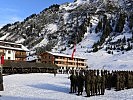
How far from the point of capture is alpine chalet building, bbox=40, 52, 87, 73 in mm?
145000

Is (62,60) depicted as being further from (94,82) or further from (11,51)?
(94,82)

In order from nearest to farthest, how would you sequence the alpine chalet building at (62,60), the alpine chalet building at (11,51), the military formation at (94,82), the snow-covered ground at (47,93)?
the snow-covered ground at (47,93)
the military formation at (94,82)
the alpine chalet building at (11,51)
the alpine chalet building at (62,60)

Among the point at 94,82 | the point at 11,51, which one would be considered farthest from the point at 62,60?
the point at 94,82

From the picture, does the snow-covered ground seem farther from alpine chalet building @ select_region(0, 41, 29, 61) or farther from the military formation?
alpine chalet building @ select_region(0, 41, 29, 61)

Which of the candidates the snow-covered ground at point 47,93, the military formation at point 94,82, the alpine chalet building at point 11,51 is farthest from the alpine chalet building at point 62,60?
the military formation at point 94,82

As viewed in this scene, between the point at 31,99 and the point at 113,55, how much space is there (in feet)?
481

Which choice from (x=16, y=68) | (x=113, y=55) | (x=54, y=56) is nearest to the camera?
(x=16, y=68)

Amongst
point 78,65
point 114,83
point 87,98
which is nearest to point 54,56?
point 78,65

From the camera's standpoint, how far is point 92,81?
36.7 metres

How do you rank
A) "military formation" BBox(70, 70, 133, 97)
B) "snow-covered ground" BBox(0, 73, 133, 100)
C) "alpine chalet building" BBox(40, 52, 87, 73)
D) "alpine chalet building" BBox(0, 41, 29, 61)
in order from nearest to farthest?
"snow-covered ground" BBox(0, 73, 133, 100) → "military formation" BBox(70, 70, 133, 97) → "alpine chalet building" BBox(0, 41, 29, 61) → "alpine chalet building" BBox(40, 52, 87, 73)

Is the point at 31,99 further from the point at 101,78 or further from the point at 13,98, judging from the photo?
the point at 101,78

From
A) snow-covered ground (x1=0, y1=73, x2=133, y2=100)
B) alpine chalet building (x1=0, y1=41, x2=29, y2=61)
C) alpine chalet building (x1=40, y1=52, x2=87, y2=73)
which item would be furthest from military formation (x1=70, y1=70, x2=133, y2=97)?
alpine chalet building (x1=40, y1=52, x2=87, y2=73)

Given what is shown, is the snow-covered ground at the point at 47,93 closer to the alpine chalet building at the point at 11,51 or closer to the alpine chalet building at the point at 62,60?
the alpine chalet building at the point at 11,51

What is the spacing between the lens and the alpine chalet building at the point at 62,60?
145000 millimetres
